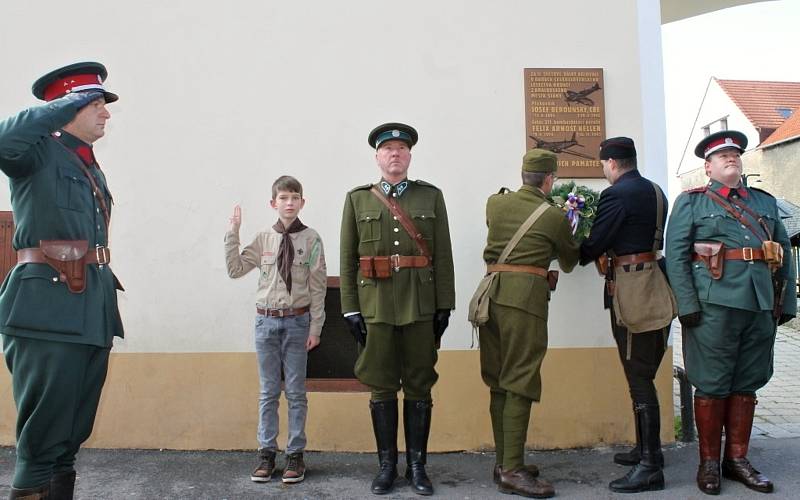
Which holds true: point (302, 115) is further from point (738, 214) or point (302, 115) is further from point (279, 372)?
point (738, 214)

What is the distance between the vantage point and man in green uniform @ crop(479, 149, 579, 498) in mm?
3467

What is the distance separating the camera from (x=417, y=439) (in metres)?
3.60

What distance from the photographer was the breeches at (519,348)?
3439mm

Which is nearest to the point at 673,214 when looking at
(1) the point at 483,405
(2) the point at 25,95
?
(1) the point at 483,405

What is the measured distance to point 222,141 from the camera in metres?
4.49

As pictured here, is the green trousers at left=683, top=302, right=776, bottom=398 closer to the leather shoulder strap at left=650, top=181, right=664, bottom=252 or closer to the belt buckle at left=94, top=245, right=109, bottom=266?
the leather shoulder strap at left=650, top=181, right=664, bottom=252

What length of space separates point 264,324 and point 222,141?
150 cm

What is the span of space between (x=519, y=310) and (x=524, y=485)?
0.98 metres

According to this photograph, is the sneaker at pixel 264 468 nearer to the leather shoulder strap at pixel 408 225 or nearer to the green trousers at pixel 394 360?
the green trousers at pixel 394 360

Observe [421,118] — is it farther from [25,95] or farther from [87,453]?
[87,453]

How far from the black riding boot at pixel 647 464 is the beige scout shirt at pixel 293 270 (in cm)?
199

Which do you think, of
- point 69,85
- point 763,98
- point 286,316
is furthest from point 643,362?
point 763,98

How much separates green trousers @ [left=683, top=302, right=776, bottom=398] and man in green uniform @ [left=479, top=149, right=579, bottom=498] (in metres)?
0.83

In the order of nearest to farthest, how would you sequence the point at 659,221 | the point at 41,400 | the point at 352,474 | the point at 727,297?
the point at 41,400 < the point at 727,297 < the point at 659,221 < the point at 352,474
